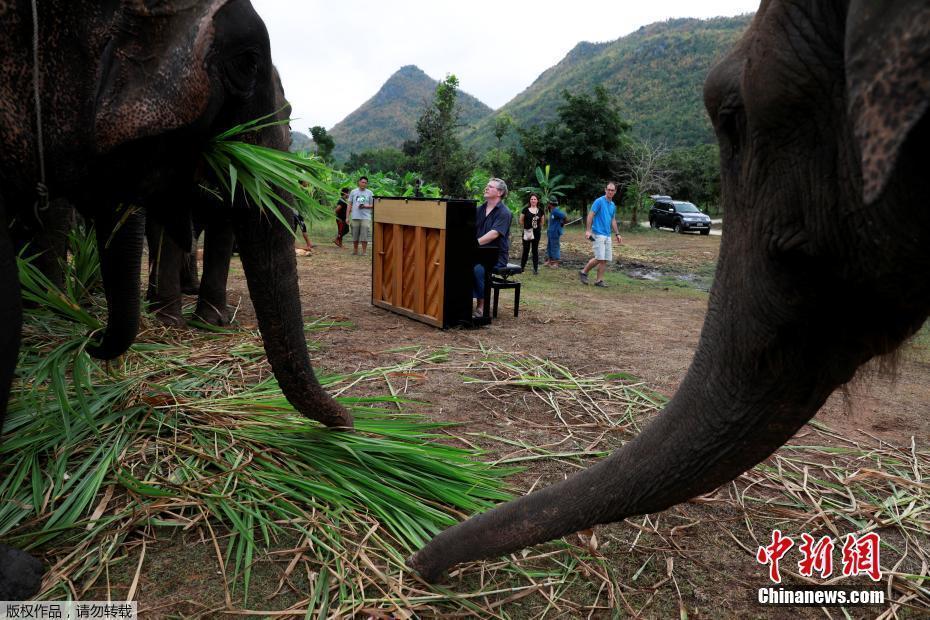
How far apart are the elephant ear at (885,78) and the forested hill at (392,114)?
134 metres

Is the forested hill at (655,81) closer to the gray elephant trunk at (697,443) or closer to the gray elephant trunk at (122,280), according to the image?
the gray elephant trunk at (122,280)

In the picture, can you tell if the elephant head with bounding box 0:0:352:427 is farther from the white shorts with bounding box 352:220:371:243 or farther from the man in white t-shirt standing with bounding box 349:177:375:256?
the white shorts with bounding box 352:220:371:243

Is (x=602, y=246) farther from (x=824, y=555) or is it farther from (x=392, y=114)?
(x=392, y=114)

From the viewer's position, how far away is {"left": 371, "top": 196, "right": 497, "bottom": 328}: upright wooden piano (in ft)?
22.1

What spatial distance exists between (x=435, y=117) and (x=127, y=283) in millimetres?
35787

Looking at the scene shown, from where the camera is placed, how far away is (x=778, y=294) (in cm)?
131

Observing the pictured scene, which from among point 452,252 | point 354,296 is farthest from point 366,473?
point 354,296

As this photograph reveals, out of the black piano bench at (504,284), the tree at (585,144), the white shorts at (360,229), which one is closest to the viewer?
the black piano bench at (504,284)

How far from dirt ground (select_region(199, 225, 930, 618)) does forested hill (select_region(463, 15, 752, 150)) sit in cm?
6035

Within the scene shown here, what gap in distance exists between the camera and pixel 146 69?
82.4 inches

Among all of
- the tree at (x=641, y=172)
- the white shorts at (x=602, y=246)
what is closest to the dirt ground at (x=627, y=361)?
the white shorts at (x=602, y=246)

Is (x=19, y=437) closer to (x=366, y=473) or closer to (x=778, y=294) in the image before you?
(x=366, y=473)

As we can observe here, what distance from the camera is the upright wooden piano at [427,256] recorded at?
6734mm

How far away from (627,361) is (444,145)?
1247 inches
